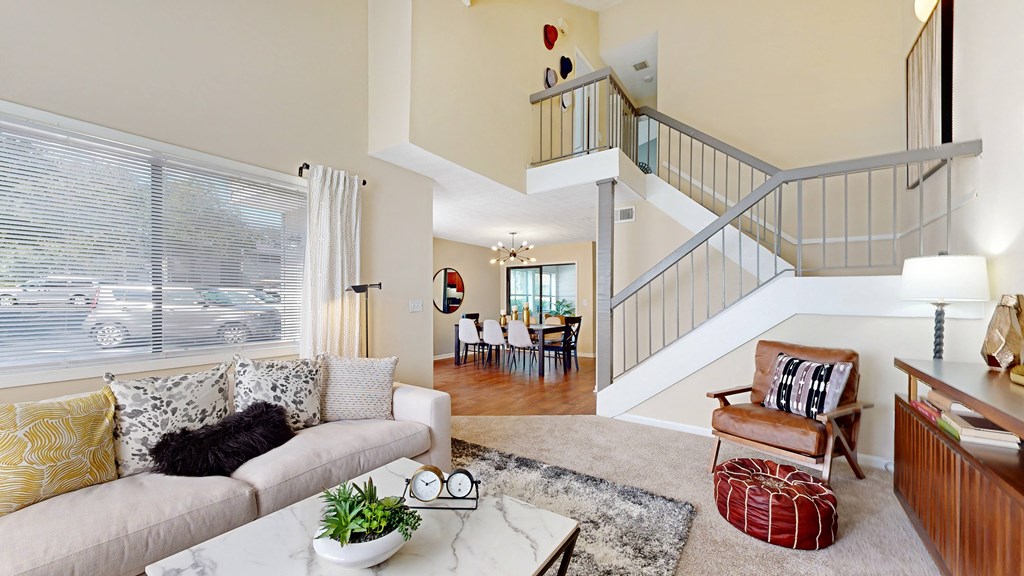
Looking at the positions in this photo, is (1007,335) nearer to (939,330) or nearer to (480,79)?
(939,330)

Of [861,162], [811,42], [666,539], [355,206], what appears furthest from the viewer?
[811,42]

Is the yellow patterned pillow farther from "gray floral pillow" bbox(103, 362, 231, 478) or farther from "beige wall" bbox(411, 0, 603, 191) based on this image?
"beige wall" bbox(411, 0, 603, 191)

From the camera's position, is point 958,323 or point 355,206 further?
point 355,206

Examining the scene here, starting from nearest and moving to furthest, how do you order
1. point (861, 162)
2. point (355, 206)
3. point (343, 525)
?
point (343, 525) < point (861, 162) < point (355, 206)

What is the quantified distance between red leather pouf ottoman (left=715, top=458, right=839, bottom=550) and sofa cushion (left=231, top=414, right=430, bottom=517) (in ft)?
5.58

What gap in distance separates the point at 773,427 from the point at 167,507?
3051 mm

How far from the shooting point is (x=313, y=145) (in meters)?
3.08

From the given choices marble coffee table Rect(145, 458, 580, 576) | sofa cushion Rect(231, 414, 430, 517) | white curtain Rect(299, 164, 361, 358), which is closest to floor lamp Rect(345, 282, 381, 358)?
white curtain Rect(299, 164, 361, 358)

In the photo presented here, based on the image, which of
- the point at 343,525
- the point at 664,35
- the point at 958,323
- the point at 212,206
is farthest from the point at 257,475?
the point at 664,35

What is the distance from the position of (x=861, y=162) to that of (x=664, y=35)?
145 inches

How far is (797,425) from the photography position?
2439 millimetres

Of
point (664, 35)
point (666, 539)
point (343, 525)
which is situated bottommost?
point (666, 539)

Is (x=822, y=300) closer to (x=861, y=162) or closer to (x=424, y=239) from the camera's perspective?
(x=861, y=162)

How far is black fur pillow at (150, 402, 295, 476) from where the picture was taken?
5.93 ft
